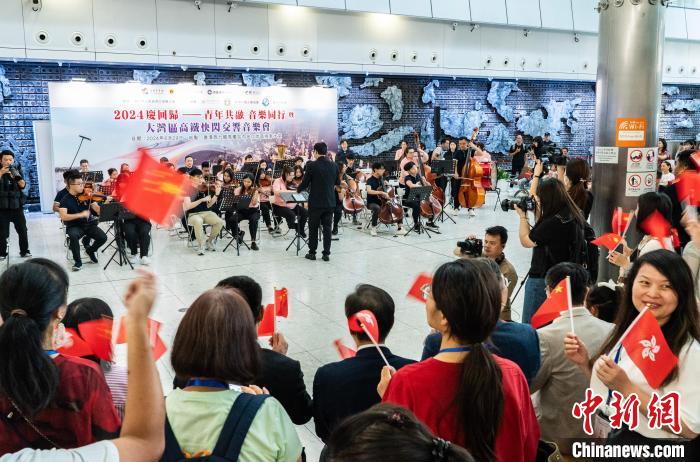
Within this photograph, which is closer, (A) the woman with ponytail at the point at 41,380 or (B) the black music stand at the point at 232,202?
(A) the woman with ponytail at the point at 41,380

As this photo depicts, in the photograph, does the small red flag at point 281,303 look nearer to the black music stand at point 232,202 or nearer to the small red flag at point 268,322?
the small red flag at point 268,322

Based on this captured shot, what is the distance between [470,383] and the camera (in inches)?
62.2

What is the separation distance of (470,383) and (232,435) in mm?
645

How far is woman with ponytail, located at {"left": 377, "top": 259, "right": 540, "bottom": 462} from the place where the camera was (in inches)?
62.0

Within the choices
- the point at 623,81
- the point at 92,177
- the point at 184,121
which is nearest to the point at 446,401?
the point at 623,81

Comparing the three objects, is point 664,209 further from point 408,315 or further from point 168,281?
point 168,281

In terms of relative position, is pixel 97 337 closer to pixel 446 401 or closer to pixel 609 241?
pixel 446 401

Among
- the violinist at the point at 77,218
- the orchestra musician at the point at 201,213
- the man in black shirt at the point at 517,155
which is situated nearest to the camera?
the violinist at the point at 77,218

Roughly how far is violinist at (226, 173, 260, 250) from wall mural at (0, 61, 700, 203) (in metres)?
4.49

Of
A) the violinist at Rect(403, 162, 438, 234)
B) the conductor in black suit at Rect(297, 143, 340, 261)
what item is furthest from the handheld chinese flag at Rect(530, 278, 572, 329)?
the violinist at Rect(403, 162, 438, 234)

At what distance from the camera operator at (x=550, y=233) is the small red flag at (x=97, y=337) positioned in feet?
8.99

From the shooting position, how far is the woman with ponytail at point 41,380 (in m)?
1.44

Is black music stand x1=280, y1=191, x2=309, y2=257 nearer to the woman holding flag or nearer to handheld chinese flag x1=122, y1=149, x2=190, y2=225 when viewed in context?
the woman holding flag

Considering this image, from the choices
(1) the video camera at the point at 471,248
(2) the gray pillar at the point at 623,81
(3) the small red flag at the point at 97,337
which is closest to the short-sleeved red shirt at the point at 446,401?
(3) the small red flag at the point at 97,337
